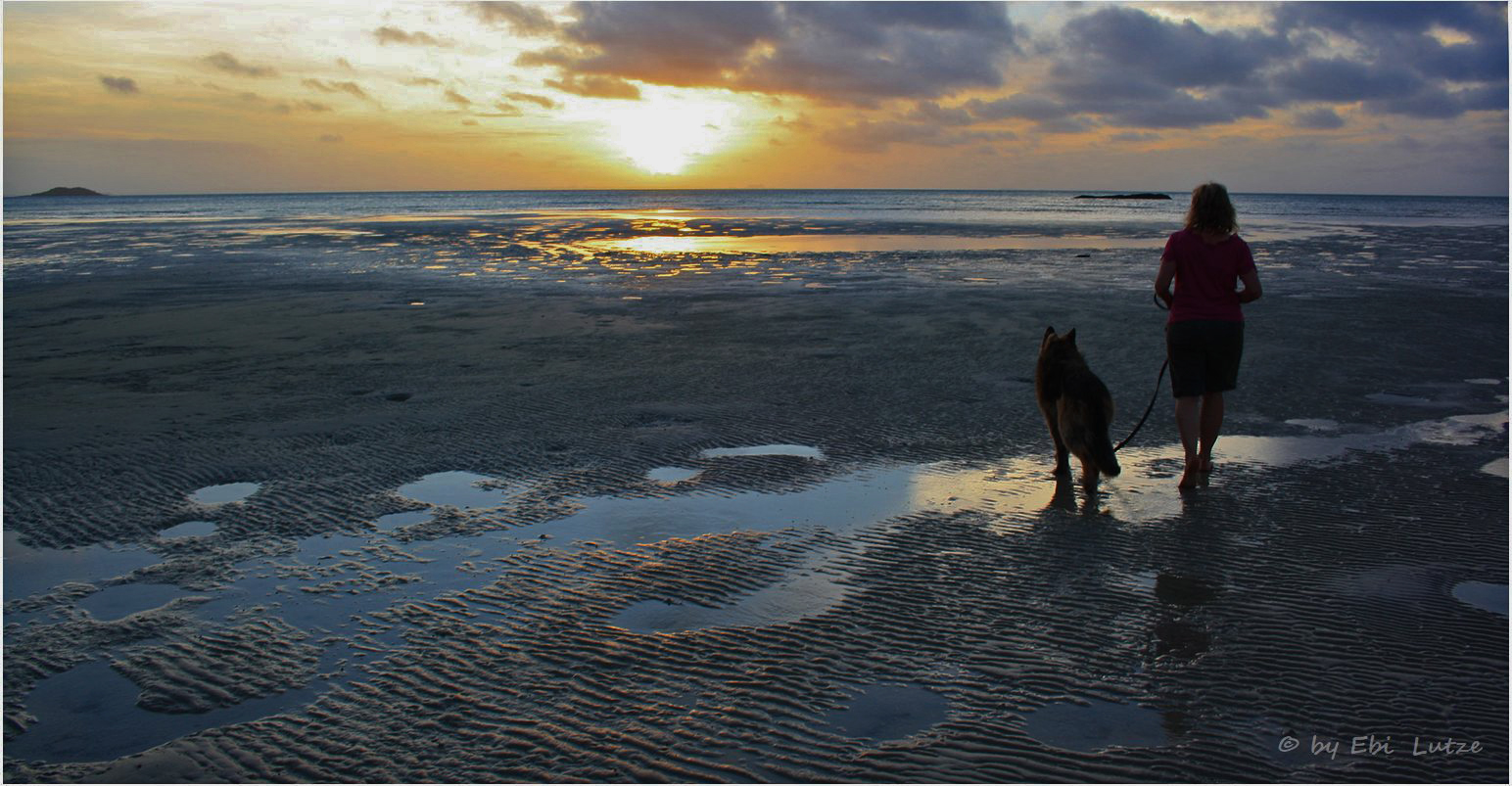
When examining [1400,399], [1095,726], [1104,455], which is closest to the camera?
[1095,726]

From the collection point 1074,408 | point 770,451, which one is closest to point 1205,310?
point 1074,408

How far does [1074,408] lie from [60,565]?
5212mm

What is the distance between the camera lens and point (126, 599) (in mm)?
3986

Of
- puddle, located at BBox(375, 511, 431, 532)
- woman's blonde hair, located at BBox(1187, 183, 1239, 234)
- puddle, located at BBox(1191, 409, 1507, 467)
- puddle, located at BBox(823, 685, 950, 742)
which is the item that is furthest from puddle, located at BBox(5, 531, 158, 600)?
puddle, located at BBox(1191, 409, 1507, 467)

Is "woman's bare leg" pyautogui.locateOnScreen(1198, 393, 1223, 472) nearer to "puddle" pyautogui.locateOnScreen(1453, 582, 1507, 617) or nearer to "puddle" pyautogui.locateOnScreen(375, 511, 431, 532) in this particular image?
"puddle" pyautogui.locateOnScreen(1453, 582, 1507, 617)

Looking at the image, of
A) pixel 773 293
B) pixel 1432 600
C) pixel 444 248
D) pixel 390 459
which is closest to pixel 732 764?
pixel 1432 600

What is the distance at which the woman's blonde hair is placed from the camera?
17.4ft

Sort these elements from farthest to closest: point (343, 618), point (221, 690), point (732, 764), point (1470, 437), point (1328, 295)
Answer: point (1328, 295), point (1470, 437), point (343, 618), point (221, 690), point (732, 764)

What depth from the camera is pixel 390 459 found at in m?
6.05

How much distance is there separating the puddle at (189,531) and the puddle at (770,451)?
111 inches

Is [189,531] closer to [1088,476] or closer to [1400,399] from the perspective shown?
[1088,476]

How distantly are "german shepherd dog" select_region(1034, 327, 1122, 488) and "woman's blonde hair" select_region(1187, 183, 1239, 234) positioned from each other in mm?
963

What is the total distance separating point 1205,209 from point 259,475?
585 cm

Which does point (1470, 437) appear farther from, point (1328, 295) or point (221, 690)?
point (1328, 295)
